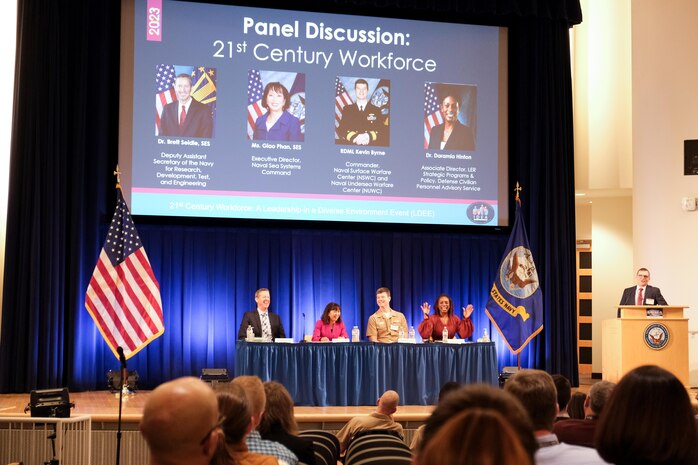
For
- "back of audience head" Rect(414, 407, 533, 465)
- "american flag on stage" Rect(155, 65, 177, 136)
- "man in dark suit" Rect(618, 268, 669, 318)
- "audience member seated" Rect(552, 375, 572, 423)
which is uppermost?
"american flag on stage" Rect(155, 65, 177, 136)

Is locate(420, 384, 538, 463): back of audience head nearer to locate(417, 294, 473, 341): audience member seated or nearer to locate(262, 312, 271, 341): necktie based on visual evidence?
locate(262, 312, 271, 341): necktie

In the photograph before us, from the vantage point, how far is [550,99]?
1101cm

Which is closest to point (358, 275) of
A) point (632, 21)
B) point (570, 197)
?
point (570, 197)

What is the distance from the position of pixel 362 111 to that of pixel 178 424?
873 cm

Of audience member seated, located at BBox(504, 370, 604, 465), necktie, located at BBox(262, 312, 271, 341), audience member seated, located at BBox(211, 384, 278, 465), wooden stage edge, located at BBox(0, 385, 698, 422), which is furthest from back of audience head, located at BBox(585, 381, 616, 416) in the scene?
necktie, located at BBox(262, 312, 271, 341)

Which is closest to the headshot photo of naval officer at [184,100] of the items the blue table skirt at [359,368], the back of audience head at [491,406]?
the blue table skirt at [359,368]

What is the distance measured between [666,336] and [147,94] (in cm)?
631

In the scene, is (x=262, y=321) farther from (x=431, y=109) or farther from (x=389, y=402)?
(x=389, y=402)

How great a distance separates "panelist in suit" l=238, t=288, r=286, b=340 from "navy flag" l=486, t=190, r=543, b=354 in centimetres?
255

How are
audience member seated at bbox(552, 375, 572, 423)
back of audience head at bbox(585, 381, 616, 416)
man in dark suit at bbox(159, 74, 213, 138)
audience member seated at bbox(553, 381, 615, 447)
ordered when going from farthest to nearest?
1. man in dark suit at bbox(159, 74, 213, 138)
2. audience member seated at bbox(552, 375, 572, 423)
3. back of audience head at bbox(585, 381, 616, 416)
4. audience member seated at bbox(553, 381, 615, 447)

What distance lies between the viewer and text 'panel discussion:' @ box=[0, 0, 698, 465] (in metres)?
8.75

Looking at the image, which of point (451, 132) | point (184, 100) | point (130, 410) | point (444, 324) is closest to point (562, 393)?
point (130, 410)

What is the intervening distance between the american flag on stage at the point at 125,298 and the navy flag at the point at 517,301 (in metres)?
3.87

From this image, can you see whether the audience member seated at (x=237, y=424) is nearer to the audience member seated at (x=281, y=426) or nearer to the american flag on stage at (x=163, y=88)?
the audience member seated at (x=281, y=426)
